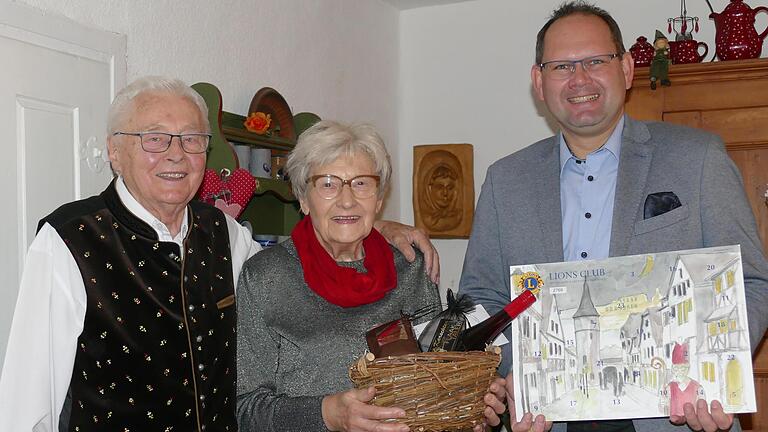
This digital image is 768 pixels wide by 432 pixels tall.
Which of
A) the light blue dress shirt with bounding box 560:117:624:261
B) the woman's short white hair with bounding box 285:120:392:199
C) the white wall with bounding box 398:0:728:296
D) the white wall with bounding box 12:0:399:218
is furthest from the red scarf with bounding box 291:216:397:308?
the white wall with bounding box 398:0:728:296

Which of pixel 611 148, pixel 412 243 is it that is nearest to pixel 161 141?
pixel 412 243

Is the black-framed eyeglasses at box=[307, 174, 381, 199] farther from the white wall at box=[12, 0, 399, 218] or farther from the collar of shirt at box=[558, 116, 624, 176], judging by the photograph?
the white wall at box=[12, 0, 399, 218]

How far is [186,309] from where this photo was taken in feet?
5.94

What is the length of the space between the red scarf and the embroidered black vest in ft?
0.73

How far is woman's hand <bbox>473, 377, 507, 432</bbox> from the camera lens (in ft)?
5.40

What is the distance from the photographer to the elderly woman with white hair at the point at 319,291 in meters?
1.78

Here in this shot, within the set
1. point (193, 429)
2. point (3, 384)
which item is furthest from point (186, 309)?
point (3, 384)

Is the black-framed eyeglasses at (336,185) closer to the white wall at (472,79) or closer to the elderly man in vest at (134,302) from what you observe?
the elderly man in vest at (134,302)

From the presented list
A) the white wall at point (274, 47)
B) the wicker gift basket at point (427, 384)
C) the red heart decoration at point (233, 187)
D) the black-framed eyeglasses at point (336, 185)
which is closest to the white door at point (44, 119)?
the white wall at point (274, 47)

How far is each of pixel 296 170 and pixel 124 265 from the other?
44 centimetres

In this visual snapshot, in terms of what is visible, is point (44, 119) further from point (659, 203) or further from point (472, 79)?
point (472, 79)

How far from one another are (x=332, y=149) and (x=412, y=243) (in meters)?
Result: 0.35

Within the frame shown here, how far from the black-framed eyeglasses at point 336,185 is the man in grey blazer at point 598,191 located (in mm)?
342

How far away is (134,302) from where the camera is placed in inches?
68.2
